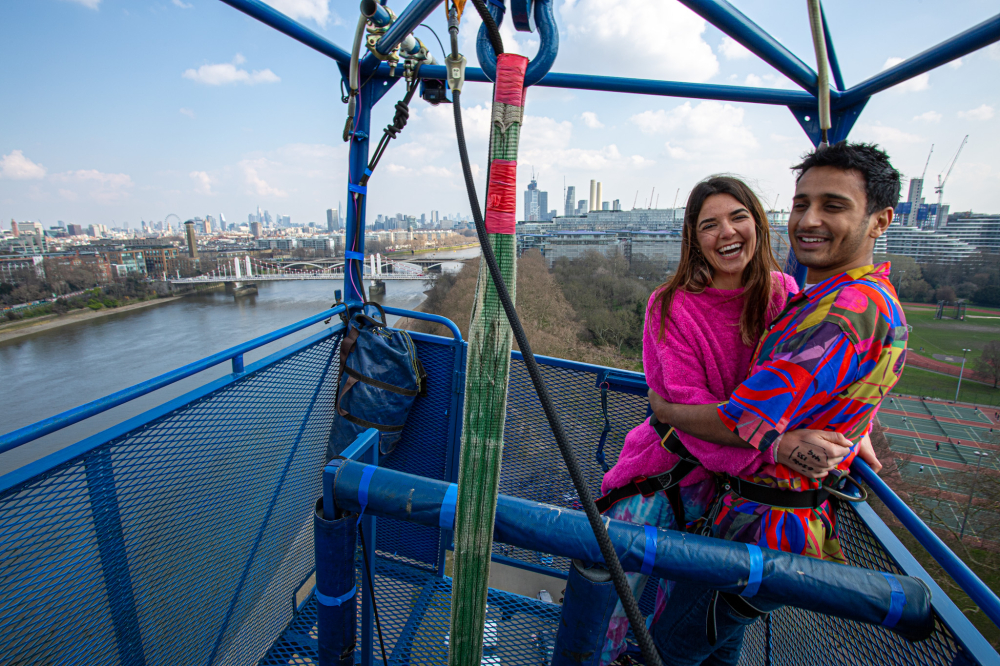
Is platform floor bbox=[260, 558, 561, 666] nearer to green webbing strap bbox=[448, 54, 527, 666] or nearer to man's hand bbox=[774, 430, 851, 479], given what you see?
green webbing strap bbox=[448, 54, 527, 666]

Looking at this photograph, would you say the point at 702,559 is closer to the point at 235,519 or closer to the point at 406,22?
the point at 235,519

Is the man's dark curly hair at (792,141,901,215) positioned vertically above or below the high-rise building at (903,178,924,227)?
below

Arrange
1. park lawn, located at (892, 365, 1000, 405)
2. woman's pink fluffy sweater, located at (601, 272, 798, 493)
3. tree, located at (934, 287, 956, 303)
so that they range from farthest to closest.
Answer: tree, located at (934, 287, 956, 303) → park lawn, located at (892, 365, 1000, 405) → woman's pink fluffy sweater, located at (601, 272, 798, 493)

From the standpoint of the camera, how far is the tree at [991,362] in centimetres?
2470

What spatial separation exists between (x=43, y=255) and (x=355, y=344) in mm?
34279

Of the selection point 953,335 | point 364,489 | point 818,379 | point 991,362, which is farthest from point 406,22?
point 953,335

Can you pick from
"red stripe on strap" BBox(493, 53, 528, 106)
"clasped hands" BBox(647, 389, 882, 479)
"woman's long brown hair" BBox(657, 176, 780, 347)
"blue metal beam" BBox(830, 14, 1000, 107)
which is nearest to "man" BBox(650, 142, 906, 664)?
"clasped hands" BBox(647, 389, 882, 479)

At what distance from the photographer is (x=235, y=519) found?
1.71 metres

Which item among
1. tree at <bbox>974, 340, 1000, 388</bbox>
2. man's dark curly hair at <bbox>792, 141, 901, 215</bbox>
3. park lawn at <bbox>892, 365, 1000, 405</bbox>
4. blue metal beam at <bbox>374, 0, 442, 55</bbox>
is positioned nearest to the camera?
man's dark curly hair at <bbox>792, 141, 901, 215</bbox>

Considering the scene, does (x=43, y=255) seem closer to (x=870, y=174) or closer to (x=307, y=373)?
(x=307, y=373)

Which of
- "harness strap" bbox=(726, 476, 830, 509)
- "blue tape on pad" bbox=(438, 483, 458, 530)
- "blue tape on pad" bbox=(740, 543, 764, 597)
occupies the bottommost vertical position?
"harness strap" bbox=(726, 476, 830, 509)

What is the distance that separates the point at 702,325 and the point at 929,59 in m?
1.38

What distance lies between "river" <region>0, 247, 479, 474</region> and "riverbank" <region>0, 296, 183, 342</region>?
0.34 m

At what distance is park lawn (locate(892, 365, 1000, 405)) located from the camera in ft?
89.1
